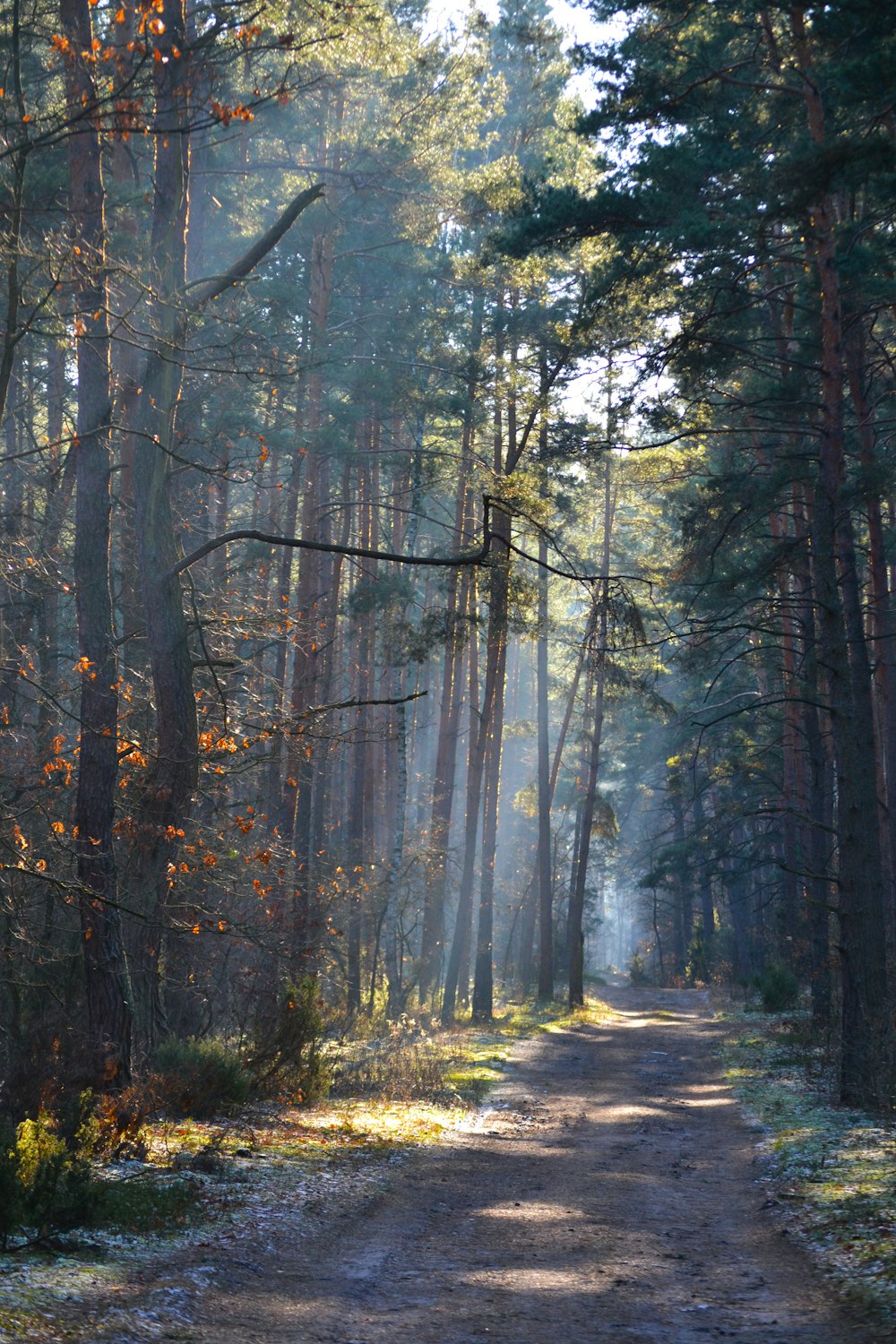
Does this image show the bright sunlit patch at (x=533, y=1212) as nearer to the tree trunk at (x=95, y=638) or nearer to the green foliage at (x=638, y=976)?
the tree trunk at (x=95, y=638)

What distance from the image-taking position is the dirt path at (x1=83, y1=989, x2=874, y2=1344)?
5.36 meters

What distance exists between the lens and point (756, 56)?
12758 millimetres

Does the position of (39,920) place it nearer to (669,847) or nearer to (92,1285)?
(92,1285)

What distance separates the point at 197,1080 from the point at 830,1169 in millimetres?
5526

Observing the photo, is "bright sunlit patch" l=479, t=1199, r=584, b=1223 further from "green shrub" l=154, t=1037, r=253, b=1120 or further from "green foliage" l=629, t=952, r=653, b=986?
"green foliage" l=629, t=952, r=653, b=986

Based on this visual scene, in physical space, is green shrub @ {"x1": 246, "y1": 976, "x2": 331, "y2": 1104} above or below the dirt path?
above

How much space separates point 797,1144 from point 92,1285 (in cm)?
678

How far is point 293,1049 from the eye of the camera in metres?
12.2

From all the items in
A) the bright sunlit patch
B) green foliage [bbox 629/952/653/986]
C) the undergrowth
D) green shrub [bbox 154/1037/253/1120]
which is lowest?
green foliage [bbox 629/952/653/986]

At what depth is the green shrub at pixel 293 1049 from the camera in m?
11.9

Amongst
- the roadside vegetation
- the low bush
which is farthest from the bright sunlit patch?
the low bush

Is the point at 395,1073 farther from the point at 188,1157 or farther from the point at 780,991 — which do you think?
the point at 780,991

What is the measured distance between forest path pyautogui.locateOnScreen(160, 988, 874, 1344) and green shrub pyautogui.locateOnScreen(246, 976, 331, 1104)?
6.14 feet

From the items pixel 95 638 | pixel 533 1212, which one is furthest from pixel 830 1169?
pixel 95 638
